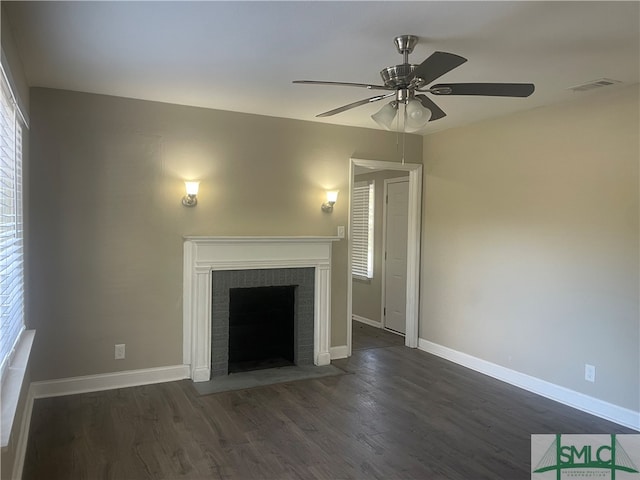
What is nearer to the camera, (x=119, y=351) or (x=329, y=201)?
(x=119, y=351)

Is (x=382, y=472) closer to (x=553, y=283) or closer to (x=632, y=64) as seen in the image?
(x=553, y=283)

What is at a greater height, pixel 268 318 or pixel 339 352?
pixel 268 318

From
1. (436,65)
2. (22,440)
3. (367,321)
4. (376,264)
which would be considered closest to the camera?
(436,65)

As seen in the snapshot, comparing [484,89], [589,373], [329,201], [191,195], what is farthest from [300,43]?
[589,373]

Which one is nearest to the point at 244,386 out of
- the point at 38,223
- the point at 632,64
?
the point at 38,223

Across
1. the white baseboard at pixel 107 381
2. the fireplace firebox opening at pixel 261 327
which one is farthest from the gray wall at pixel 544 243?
the white baseboard at pixel 107 381

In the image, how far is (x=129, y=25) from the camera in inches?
98.3

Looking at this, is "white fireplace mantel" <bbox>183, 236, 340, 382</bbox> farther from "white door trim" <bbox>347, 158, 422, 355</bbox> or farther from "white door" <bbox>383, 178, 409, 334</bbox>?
"white door" <bbox>383, 178, 409, 334</bbox>

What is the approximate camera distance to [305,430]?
129 inches

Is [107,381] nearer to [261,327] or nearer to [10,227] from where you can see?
[261,327]

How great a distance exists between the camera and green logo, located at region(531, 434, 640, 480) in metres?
2.81

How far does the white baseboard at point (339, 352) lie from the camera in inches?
196

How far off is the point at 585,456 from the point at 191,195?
11.9 feet

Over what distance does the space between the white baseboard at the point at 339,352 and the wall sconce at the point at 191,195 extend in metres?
2.12
